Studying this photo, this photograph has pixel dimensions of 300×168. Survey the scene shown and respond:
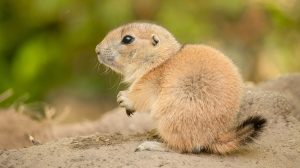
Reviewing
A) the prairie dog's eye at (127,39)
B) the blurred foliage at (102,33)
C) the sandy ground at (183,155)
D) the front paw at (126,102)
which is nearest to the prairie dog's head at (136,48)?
the prairie dog's eye at (127,39)

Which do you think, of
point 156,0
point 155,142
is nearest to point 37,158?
point 155,142

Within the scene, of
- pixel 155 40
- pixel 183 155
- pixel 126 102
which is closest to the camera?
pixel 183 155

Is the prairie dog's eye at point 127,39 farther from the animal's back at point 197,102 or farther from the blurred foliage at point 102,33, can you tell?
the blurred foliage at point 102,33

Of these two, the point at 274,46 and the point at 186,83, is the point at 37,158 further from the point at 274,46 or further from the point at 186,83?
the point at 274,46

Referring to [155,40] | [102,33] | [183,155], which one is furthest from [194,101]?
[102,33]

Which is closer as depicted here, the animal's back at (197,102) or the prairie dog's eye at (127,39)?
the animal's back at (197,102)

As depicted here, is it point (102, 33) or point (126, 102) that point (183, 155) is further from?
point (102, 33)
